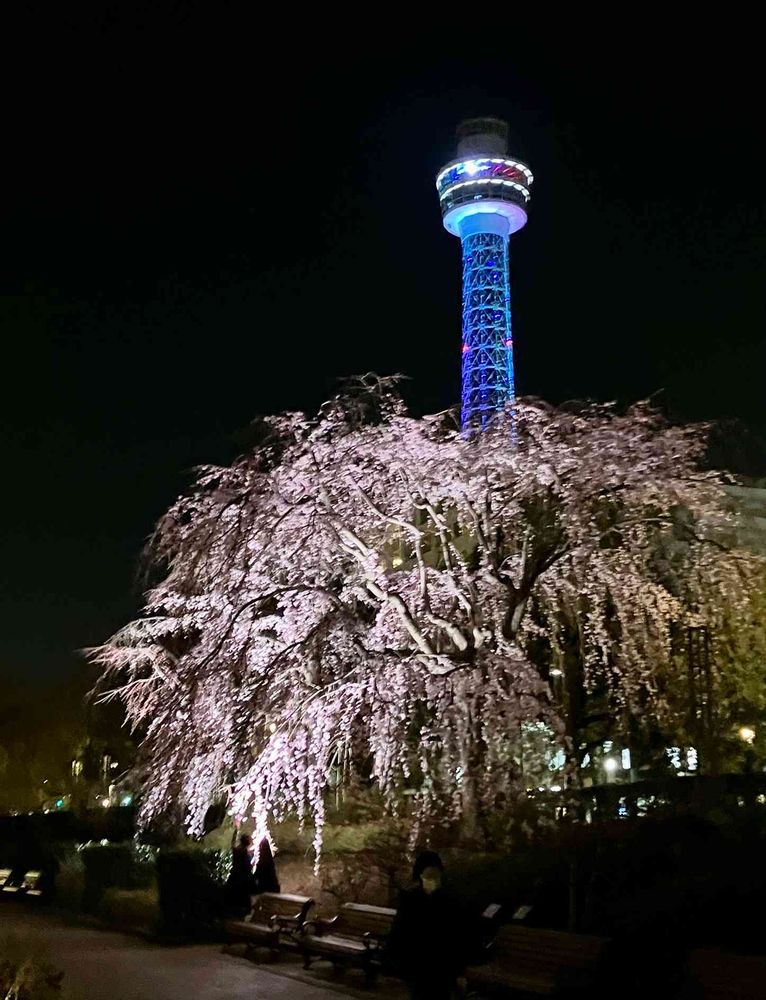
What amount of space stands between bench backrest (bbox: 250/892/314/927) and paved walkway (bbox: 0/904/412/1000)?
44 centimetres

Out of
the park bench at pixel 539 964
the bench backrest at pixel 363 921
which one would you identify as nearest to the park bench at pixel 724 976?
the park bench at pixel 539 964

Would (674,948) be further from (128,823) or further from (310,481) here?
(128,823)

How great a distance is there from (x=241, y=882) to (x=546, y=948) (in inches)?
226

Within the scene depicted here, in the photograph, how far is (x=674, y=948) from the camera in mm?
7664

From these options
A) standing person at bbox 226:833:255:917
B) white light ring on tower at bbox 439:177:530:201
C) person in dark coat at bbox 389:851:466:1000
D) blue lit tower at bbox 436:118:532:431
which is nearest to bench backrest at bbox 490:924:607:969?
person in dark coat at bbox 389:851:466:1000

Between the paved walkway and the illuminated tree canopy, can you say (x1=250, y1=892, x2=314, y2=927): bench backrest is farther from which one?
the illuminated tree canopy

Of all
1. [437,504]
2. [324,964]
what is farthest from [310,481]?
[324,964]

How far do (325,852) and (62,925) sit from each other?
4114mm

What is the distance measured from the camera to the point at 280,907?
37.3 ft

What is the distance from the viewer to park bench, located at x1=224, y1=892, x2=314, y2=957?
428 inches

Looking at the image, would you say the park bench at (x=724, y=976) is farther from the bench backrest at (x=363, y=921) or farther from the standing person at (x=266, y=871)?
the standing person at (x=266, y=871)

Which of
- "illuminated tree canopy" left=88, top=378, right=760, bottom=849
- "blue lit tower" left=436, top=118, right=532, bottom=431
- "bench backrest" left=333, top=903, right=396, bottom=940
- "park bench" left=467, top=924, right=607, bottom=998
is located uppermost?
"blue lit tower" left=436, top=118, right=532, bottom=431

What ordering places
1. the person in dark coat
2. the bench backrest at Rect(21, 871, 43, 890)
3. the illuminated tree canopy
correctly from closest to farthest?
the person in dark coat < the illuminated tree canopy < the bench backrest at Rect(21, 871, 43, 890)

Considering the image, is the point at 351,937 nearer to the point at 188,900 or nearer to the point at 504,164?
the point at 188,900
